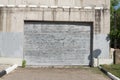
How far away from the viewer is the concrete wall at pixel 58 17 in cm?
2177

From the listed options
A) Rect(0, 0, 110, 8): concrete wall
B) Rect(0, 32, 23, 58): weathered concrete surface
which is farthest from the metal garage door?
Rect(0, 0, 110, 8): concrete wall

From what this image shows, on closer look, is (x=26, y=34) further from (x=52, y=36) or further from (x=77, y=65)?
(x=77, y=65)

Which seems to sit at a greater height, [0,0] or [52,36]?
[0,0]

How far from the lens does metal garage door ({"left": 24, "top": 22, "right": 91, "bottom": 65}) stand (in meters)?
22.1

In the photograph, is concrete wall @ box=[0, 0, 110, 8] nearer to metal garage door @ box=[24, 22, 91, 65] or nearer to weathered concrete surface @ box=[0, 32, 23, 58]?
metal garage door @ box=[24, 22, 91, 65]

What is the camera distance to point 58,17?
22.0 meters

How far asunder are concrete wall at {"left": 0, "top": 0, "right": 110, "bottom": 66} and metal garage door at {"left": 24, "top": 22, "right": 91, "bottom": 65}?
0.47 meters

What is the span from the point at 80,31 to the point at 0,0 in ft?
17.7

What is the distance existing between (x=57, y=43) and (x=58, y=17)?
5.43 ft

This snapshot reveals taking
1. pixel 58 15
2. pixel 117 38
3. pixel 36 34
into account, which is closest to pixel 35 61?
pixel 36 34

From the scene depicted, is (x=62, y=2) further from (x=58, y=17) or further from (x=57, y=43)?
(x=57, y=43)

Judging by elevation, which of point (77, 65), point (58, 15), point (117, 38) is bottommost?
point (77, 65)

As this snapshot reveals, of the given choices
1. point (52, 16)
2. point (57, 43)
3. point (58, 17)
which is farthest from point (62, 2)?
point (57, 43)

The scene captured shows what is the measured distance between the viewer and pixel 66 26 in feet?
73.4
